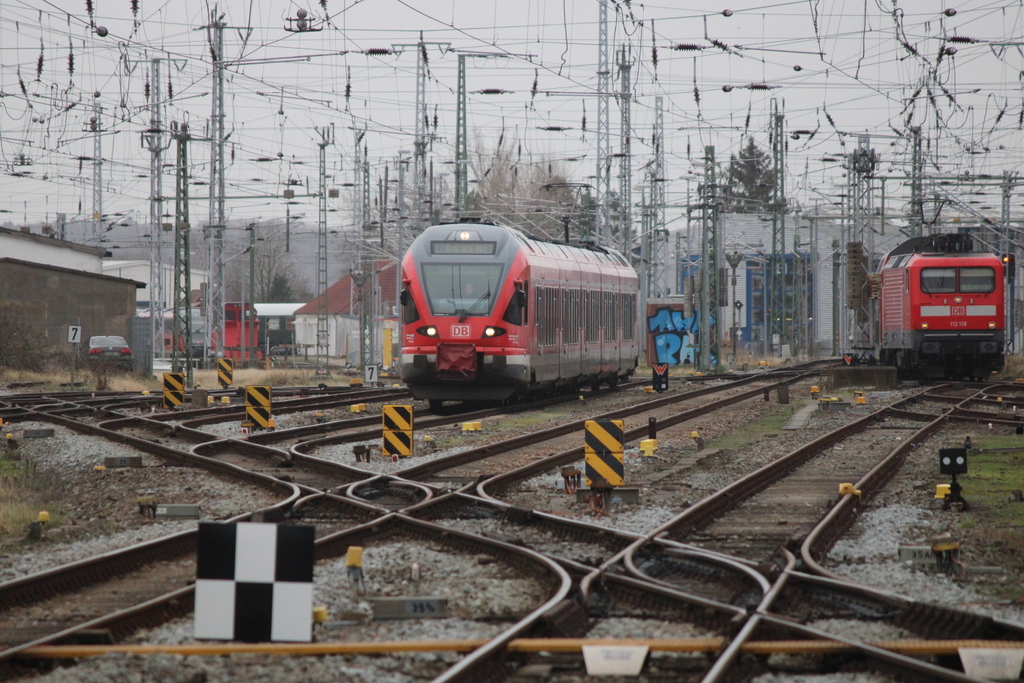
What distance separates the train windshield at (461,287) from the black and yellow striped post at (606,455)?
10606mm

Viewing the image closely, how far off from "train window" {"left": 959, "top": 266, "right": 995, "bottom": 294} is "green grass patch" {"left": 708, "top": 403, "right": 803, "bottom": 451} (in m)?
8.84

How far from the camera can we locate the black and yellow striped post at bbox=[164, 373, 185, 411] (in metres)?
23.5

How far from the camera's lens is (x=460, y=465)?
1396 cm

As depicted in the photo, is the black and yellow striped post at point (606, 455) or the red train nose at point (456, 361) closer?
the black and yellow striped post at point (606, 455)

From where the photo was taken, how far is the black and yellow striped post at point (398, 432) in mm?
14258

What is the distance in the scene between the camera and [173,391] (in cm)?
2352

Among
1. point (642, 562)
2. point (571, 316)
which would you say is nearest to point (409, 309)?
point (571, 316)

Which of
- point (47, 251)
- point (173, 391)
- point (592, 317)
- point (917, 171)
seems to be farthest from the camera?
point (47, 251)

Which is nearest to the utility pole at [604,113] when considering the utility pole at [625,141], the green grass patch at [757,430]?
the utility pole at [625,141]

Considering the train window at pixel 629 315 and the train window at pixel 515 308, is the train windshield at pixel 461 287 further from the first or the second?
the train window at pixel 629 315

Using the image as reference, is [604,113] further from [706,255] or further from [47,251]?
[47,251]

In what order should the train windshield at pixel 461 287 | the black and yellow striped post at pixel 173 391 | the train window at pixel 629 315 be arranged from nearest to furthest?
the train windshield at pixel 461 287
the black and yellow striped post at pixel 173 391
the train window at pixel 629 315

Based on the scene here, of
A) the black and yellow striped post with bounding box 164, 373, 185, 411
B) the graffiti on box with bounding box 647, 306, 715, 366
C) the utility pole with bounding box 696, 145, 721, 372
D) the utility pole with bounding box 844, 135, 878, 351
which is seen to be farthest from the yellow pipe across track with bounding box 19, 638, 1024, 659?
the graffiti on box with bounding box 647, 306, 715, 366

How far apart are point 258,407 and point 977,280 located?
20547mm
